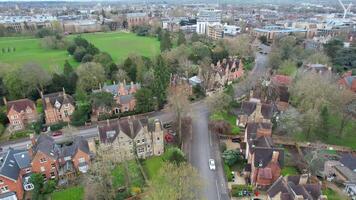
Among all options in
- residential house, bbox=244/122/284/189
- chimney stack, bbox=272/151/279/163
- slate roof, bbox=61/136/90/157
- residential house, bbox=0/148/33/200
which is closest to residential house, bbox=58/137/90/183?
slate roof, bbox=61/136/90/157

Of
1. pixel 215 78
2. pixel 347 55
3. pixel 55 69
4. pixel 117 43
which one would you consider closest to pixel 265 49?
pixel 347 55

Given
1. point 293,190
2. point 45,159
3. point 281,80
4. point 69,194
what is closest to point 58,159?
point 45,159

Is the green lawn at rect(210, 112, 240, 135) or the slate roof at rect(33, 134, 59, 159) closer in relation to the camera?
the slate roof at rect(33, 134, 59, 159)

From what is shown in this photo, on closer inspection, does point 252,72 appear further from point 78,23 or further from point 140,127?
point 78,23

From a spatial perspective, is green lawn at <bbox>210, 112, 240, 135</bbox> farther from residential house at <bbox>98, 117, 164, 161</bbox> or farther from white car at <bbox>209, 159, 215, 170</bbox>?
residential house at <bbox>98, 117, 164, 161</bbox>

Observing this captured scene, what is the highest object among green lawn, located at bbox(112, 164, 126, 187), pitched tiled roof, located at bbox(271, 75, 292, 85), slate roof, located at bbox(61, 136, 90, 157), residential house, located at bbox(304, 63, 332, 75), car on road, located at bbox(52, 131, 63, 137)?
residential house, located at bbox(304, 63, 332, 75)

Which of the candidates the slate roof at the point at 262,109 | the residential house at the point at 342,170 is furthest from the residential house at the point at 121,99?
the residential house at the point at 342,170
